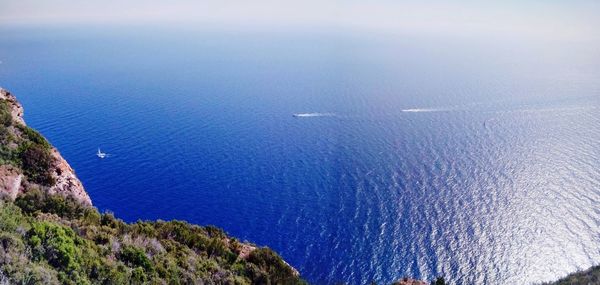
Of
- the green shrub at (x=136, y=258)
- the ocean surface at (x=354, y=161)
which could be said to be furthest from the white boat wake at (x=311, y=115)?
the green shrub at (x=136, y=258)

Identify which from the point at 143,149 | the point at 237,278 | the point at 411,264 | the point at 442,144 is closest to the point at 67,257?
the point at 237,278

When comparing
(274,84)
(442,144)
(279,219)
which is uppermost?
(274,84)

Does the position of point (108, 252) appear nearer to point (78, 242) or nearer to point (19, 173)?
point (78, 242)

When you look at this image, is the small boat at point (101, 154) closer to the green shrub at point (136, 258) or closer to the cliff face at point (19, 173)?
the cliff face at point (19, 173)

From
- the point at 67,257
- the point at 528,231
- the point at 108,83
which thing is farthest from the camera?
the point at 108,83

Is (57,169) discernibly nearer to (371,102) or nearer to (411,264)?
(411,264)

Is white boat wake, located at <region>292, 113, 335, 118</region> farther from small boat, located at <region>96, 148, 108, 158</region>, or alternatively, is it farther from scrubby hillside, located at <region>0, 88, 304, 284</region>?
scrubby hillside, located at <region>0, 88, 304, 284</region>
